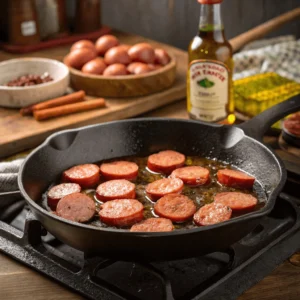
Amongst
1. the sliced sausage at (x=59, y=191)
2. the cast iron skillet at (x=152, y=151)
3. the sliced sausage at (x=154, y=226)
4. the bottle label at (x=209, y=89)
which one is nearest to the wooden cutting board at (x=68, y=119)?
the bottle label at (x=209, y=89)

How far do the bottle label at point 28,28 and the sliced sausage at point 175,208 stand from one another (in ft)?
5.13

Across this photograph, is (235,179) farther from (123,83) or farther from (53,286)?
(123,83)

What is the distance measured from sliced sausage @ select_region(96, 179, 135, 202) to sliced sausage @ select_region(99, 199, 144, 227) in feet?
0.13

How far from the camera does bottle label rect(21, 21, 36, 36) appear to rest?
2.68m

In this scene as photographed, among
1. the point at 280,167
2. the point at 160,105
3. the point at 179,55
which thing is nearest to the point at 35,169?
the point at 280,167

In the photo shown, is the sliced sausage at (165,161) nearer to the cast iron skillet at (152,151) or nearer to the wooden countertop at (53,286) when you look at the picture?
the cast iron skillet at (152,151)

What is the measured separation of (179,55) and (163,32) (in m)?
0.44

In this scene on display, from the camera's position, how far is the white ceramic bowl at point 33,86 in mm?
2104

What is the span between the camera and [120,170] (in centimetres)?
151

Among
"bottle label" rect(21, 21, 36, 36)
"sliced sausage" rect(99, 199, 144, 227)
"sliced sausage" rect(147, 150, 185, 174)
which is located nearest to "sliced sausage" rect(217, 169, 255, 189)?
Result: "sliced sausage" rect(147, 150, 185, 174)

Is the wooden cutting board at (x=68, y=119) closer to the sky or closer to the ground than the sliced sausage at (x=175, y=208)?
Result: closer to the ground

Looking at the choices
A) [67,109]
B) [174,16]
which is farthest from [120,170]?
[174,16]

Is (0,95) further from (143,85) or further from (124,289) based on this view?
(124,289)

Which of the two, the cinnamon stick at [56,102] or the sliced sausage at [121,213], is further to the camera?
the cinnamon stick at [56,102]
